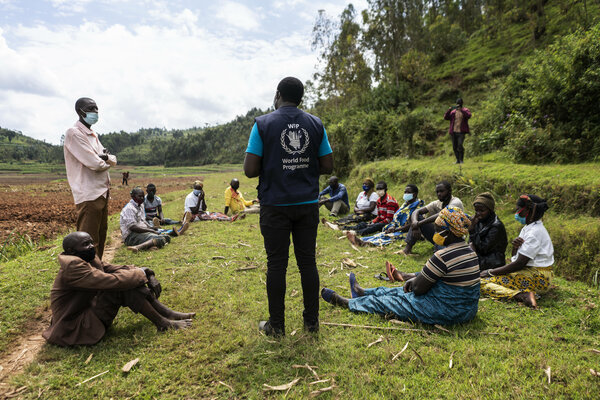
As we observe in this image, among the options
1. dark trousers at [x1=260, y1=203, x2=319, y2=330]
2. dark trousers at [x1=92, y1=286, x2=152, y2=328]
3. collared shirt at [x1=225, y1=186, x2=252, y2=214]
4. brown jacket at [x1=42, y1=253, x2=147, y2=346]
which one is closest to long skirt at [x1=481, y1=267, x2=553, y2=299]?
dark trousers at [x1=260, y1=203, x2=319, y2=330]

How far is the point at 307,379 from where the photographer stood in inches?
124

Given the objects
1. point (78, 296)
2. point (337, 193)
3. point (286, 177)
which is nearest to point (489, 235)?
point (286, 177)

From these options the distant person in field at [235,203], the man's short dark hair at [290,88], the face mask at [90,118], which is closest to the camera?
the man's short dark hair at [290,88]

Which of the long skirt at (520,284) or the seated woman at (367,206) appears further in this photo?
the seated woman at (367,206)

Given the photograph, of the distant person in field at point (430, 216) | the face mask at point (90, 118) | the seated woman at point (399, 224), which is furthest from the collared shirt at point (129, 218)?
the distant person in field at point (430, 216)

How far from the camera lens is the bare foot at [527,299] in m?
4.54

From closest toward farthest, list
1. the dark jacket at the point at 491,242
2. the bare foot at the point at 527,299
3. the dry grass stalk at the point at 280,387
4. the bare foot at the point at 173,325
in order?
the dry grass stalk at the point at 280,387, the bare foot at the point at 173,325, the bare foot at the point at 527,299, the dark jacket at the point at 491,242

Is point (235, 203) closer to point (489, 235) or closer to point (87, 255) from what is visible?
point (87, 255)

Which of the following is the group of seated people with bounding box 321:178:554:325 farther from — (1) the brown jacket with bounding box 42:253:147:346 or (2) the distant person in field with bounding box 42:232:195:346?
(1) the brown jacket with bounding box 42:253:147:346

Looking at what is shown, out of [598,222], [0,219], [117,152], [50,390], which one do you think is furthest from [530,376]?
[117,152]

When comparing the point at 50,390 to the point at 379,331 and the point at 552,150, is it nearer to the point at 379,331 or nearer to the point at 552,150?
the point at 379,331

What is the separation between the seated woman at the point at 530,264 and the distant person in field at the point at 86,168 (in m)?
6.43

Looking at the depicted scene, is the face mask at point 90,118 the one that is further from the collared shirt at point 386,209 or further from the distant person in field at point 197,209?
the collared shirt at point 386,209

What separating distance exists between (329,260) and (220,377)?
4.27 meters
